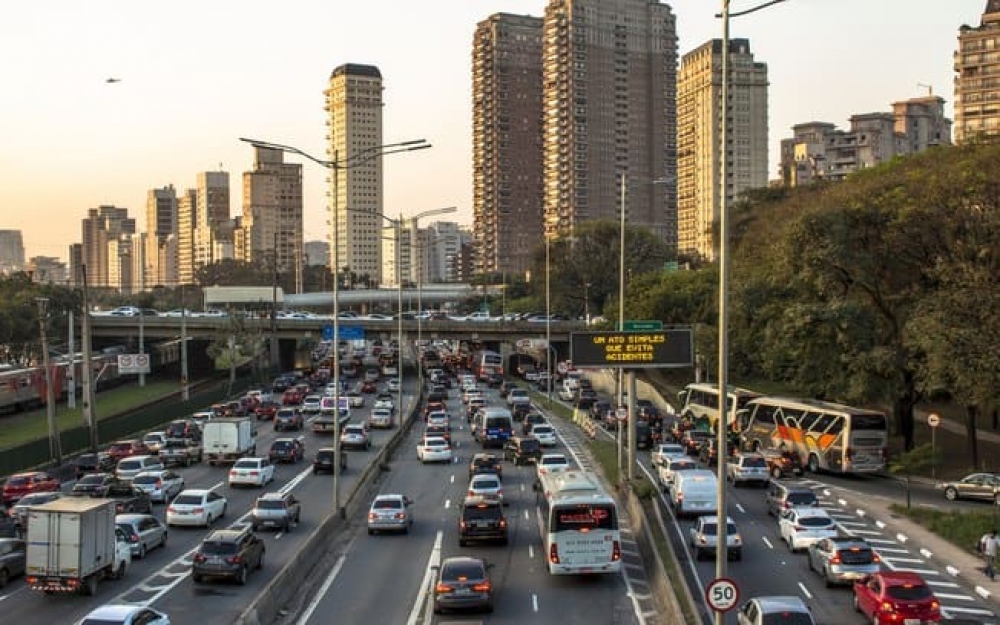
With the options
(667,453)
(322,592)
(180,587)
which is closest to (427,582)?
(322,592)

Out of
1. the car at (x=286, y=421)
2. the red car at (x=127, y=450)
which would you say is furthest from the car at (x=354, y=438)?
the car at (x=286, y=421)

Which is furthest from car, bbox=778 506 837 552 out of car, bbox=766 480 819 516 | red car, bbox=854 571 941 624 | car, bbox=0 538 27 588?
car, bbox=0 538 27 588

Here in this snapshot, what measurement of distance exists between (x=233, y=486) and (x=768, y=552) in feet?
78.8

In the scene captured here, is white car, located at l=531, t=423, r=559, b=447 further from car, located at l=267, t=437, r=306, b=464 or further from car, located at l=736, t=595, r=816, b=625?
car, located at l=736, t=595, r=816, b=625

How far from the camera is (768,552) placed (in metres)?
32.3

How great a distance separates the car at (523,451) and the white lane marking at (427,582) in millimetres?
18347

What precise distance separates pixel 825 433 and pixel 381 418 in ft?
106

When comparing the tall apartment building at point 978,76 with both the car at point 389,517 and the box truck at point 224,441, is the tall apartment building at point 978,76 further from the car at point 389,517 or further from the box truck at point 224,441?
the car at point 389,517

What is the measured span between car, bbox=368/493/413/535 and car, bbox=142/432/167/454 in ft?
84.0

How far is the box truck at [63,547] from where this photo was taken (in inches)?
990

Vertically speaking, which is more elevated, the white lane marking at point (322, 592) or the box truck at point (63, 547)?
the box truck at point (63, 547)

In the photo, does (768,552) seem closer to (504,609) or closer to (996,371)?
(504,609)

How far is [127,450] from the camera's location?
5731 centimetres

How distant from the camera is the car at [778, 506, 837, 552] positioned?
1243 inches
